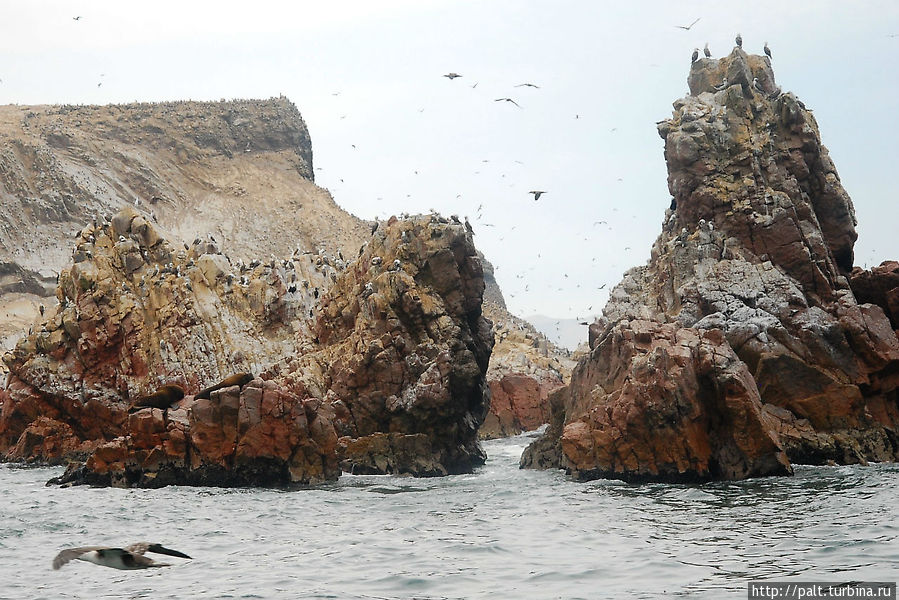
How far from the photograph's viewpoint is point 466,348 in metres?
39.0

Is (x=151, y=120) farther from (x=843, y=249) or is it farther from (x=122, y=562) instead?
(x=122, y=562)

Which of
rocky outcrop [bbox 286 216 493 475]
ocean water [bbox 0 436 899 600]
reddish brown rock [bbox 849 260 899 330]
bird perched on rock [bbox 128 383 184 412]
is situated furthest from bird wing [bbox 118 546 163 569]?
reddish brown rock [bbox 849 260 899 330]

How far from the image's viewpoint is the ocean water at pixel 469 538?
14266mm

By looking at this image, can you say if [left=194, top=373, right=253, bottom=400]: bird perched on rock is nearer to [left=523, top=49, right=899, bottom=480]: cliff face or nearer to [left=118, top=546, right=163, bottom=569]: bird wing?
[left=523, top=49, right=899, bottom=480]: cliff face

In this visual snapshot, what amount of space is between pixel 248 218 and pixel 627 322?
86.8 meters

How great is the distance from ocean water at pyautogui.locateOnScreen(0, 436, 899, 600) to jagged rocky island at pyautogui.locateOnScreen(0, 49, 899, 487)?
196 cm

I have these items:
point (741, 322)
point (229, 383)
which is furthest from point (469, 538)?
point (741, 322)

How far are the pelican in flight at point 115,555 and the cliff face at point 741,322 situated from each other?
60.1ft

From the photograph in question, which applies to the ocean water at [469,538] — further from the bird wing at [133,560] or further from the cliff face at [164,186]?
the cliff face at [164,186]

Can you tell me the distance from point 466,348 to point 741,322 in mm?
11780

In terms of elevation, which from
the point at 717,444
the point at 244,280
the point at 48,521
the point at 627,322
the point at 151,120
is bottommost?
the point at 48,521

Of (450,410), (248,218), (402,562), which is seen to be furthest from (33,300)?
Result: (402,562)

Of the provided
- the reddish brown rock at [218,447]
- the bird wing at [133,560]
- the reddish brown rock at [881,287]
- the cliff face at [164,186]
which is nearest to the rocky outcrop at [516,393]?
the cliff face at [164,186]

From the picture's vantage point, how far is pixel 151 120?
422ft
